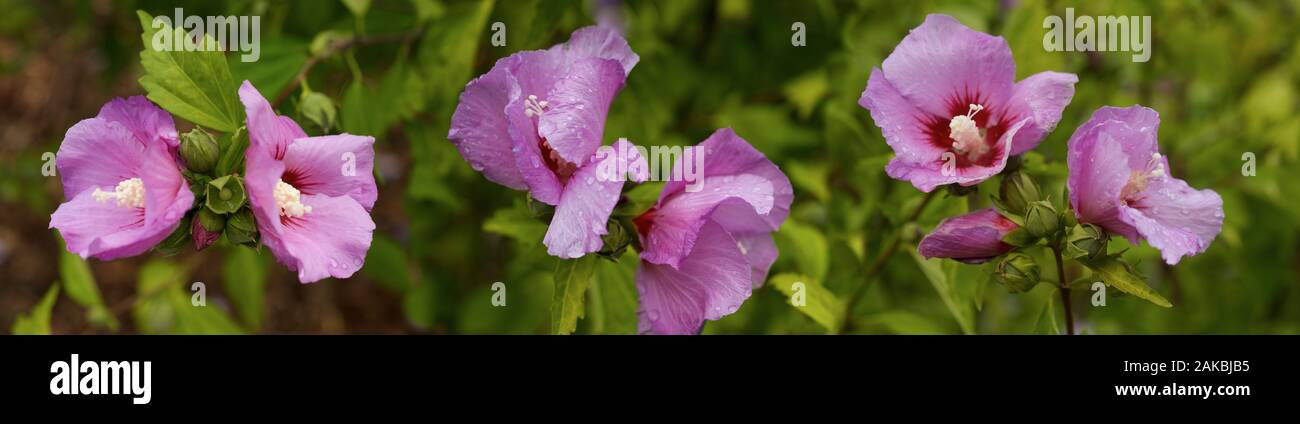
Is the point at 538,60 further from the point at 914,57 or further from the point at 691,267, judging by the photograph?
the point at 914,57

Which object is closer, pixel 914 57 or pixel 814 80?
pixel 914 57

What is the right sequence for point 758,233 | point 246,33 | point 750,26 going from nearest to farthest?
point 758,233
point 246,33
point 750,26

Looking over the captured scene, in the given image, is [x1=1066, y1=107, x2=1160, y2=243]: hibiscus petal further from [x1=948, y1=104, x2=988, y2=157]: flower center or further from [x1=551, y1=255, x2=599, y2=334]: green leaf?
[x1=551, y1=255, x2=599, y2=334]: green leaf

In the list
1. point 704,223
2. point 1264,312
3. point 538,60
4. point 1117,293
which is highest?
point 538,60

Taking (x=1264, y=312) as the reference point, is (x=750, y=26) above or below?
above

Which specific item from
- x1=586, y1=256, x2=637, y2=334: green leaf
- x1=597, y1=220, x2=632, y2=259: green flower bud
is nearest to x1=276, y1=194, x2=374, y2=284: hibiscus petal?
x1=597, y1=220, x2=632, y2=259: green flower bud

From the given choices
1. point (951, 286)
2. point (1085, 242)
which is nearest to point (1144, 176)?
point (1085, 242)

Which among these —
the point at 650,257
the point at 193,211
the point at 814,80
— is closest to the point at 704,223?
the point at 650,257
